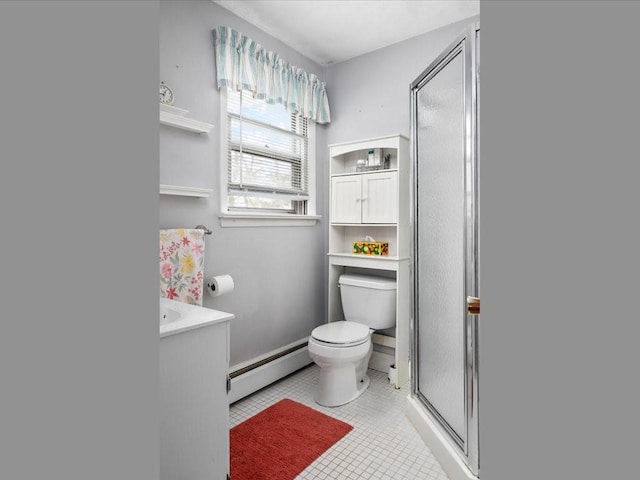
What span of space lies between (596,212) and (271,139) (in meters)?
2.67

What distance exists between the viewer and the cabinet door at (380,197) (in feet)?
8.19

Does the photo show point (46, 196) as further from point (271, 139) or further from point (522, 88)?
point (271, 139)

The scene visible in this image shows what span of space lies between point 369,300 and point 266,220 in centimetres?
92

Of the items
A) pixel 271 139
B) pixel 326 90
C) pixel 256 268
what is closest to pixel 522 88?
pixel 256 268

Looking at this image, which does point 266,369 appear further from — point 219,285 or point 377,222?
point 377,222

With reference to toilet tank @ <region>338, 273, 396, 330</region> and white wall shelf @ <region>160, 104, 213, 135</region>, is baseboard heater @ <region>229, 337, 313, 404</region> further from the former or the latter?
white wall shelf @ <region>160, 104, 213, 135</region>

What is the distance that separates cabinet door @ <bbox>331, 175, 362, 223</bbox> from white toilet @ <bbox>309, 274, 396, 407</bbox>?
1.50ft

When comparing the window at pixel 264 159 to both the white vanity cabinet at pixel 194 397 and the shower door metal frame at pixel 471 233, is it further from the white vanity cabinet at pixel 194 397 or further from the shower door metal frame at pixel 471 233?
the shower door metal frame at pixel 471 233

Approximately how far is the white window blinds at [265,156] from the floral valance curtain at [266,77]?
4.2 inches

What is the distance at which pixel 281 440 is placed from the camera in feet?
5.99

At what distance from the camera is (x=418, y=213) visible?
1.97 meters

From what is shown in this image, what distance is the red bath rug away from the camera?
1607 mm

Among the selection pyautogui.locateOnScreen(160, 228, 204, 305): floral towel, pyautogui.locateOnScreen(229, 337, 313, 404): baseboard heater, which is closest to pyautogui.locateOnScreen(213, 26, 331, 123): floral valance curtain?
pyautogui.locateOnScreen(160, 228, 204, 305): floral towel

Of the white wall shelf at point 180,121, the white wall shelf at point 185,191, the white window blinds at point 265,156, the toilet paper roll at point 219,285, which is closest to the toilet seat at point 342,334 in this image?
the toilet paper roll at point 219,285
